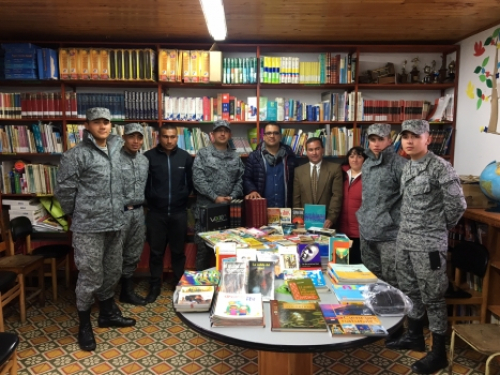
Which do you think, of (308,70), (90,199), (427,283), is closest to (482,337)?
(427,283)

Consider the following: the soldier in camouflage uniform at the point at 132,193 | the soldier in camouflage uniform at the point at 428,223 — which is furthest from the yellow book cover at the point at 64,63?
the soldier in camouflage uniform at the point at 428,223

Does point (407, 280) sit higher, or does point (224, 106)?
point (224, 106)

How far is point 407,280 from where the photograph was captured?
2.68 m

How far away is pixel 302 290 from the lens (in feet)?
6.23

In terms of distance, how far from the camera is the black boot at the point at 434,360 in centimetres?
254

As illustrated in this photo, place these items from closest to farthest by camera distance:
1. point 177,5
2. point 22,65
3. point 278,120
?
point 177,5
point 22,65
point 278,120

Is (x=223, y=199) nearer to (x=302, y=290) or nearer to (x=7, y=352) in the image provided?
(x=302, y=290)

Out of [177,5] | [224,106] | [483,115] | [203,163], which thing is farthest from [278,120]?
[483,115]

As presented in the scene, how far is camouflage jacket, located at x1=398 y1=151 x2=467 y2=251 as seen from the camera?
2.38 m

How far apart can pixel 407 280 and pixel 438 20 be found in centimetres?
249

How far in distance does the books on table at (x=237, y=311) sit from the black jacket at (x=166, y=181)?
203cm

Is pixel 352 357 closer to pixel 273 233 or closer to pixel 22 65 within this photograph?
pixel 273 233

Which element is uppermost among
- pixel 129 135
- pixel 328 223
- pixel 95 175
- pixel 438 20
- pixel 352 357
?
pixel 438 20

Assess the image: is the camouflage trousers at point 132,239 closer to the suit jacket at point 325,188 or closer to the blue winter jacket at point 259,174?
the blue winter jacket at point 259,174
